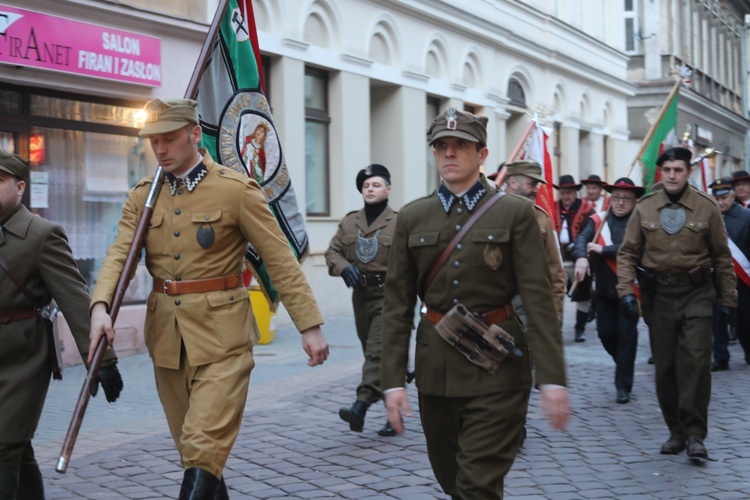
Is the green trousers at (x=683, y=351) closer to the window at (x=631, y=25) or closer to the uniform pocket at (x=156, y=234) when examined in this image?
the uniform pocket at (x=156, y=234)

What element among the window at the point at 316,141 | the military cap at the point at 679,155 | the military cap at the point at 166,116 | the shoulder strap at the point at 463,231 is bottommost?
the shoulder strap at the point at 463,231

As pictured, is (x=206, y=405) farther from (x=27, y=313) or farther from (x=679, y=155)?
(x=679, y=155)

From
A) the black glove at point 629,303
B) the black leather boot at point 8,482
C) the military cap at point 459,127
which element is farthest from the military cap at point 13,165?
the black glove at point 629,303

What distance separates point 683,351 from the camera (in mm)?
7652

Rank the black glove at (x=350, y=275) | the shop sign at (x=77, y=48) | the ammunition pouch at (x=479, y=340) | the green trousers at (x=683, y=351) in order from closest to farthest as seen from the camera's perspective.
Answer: the ammunition pouch at (x=479, y=340), the green trousers at (x=683, y=351), the black glove at (x=350, y=275), the shop sign at (x=77, y=48)

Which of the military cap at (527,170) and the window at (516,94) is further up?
the window at (516,94)

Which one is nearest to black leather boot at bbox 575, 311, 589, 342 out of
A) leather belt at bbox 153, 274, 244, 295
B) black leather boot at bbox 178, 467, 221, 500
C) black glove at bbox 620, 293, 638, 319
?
black glove at bbox 620, 293, 638, 319

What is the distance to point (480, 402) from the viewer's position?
14.9 feet

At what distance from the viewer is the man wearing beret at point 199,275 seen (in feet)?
16.5

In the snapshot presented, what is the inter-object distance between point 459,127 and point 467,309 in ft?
2.41

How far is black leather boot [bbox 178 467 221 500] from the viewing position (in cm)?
466

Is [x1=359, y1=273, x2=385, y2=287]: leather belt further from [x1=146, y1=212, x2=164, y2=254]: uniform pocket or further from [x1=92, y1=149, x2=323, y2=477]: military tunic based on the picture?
[x1=146, y1=212, x2=164, y2=254]: uniform pocket

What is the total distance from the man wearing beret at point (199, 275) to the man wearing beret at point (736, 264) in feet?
25.2

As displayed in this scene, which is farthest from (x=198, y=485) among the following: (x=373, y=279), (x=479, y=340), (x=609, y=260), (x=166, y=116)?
(x=609, y=260)
